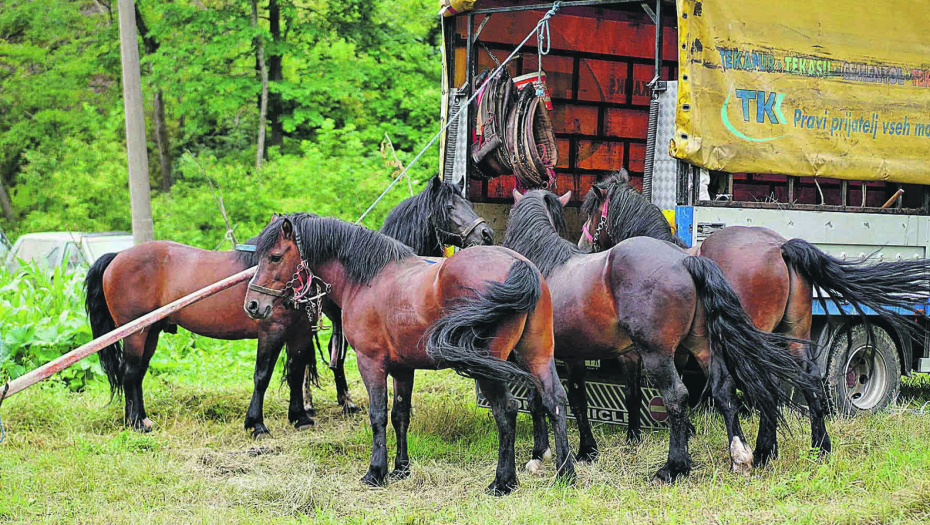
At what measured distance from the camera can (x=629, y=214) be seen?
20.8 ft

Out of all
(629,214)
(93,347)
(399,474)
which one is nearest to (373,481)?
(399,474)

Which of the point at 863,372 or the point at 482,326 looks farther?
the point at 863,372

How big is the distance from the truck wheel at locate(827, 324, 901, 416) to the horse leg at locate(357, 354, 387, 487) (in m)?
3.74

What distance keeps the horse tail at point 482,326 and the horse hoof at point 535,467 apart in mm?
904

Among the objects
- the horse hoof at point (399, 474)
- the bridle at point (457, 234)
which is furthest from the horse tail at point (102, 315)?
the horse hoof at point (399, 474)

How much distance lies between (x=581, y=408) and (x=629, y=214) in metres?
1.49

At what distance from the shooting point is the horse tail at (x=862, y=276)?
5.46 metres

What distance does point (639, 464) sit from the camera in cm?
551

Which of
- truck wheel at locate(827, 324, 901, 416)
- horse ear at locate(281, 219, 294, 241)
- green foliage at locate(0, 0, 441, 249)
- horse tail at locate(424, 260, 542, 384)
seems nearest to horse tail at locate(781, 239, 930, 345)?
truck wheel at locate(827, 324, 901, 416)

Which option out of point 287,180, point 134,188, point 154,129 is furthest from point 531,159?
point 154,129

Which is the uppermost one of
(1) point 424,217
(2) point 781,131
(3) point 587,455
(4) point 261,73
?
(4) point 261,73

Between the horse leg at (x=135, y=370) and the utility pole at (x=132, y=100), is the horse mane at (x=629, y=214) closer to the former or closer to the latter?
the horse leg at (x=135, y=370)

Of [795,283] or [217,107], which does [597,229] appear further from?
[217,107]

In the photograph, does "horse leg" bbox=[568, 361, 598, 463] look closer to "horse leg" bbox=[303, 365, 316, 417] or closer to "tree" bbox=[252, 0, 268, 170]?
"horse leg" bbox=[303, 365, 316, 417]
